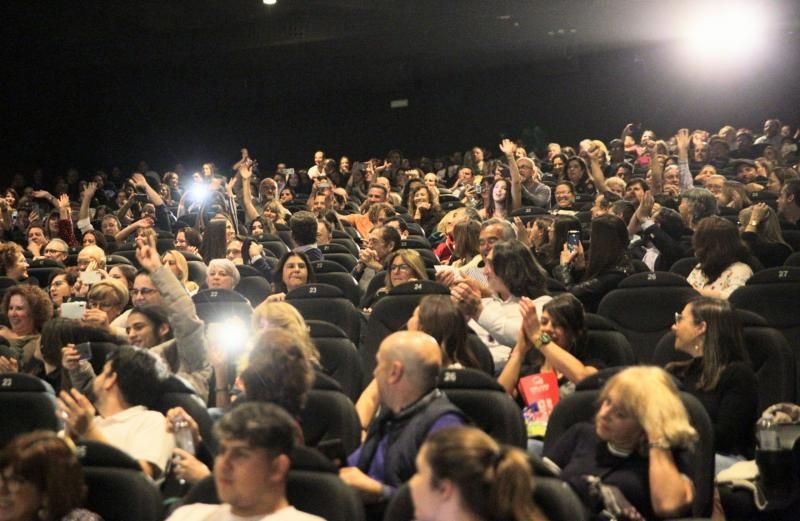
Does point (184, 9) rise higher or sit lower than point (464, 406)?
higher

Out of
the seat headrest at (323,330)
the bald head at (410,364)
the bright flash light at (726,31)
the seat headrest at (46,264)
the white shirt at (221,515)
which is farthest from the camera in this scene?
the bright flash light at (726,31)

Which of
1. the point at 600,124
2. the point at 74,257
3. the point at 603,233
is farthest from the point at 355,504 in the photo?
the point at 600,124

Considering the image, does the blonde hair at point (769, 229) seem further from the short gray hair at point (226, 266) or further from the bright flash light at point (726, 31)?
the bright flash light at point (726, 31)

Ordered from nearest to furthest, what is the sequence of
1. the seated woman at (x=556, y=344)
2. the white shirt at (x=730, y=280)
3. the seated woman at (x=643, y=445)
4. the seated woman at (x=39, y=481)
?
the seated woman at (x=39, y=481)
the seated woman at (x=643, y=445)
the seated woman at (x=556, y=344)
the white shirt at (x=730, y=280)

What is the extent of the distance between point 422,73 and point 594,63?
128 inches

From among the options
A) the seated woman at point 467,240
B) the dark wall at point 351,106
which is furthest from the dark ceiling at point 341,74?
the seated woman at point 467,240

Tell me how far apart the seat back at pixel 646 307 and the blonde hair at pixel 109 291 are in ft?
8.92

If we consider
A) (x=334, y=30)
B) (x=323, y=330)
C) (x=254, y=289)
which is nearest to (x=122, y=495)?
(x=323, y=330)

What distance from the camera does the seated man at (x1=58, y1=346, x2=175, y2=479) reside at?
12.4 feet

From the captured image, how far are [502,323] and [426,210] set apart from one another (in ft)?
18.9

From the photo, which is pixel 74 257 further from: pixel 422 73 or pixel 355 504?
pixel 422 73

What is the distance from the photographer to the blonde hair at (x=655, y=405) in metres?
3.35

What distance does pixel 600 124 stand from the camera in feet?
66.7

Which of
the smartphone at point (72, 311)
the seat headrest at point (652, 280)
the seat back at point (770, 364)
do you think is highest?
the smartphone at point (72, 311)
